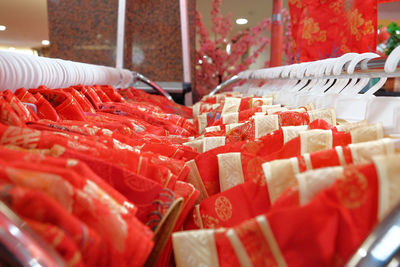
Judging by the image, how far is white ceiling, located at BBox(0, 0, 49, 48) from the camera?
7.73 feet

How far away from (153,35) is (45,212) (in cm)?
317

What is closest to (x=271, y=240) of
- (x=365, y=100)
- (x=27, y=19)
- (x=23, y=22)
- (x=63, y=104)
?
(x=365, y=100)

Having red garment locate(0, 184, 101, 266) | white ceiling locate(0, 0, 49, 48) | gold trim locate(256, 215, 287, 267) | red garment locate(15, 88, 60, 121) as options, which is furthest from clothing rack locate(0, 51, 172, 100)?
white ceiling locate(0, 0, 49, 48)

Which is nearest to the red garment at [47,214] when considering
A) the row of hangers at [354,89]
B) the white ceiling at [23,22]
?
the row of hangers at [354,89]

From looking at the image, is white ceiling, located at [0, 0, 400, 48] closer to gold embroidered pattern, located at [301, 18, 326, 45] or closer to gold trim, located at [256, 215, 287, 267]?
gold embroidered pattern, located at [301, 18, 326, 45]

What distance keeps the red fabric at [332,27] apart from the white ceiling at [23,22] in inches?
78.7

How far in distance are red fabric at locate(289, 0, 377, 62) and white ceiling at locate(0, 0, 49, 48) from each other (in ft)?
6.56

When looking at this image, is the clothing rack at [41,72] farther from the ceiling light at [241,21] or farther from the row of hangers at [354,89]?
the ceiling light at [241,21]

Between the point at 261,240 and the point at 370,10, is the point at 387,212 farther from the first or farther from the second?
the point at 370,10

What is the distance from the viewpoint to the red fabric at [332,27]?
1677 millimetres

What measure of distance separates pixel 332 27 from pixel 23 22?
2285 mm

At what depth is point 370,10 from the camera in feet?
5.50

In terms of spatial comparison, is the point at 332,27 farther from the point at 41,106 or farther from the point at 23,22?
the point at 23,22

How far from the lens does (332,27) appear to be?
6.22 feet
